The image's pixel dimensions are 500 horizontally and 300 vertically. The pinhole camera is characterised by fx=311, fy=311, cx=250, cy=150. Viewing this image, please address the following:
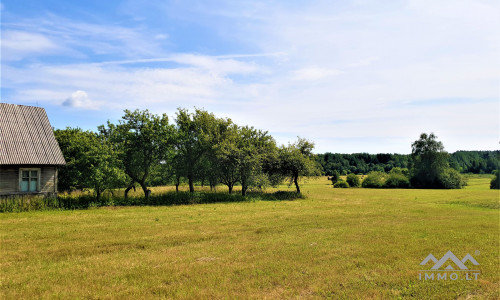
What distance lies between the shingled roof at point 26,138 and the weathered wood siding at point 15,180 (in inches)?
36.3

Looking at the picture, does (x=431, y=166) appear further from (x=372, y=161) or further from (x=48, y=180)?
(x=372, y=161)

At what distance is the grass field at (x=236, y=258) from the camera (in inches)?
374

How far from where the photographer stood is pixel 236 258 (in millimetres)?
12633

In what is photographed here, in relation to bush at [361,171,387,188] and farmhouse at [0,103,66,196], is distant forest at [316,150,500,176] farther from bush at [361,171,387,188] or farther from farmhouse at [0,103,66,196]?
farmhouse at [0,103,66,196]

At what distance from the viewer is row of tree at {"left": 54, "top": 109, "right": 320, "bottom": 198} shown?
30516 millimetres

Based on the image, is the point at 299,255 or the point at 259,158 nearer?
the point at 299,255

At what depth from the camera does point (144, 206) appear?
103 feet

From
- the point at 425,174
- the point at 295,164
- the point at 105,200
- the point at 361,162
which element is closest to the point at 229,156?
the point at 295,164

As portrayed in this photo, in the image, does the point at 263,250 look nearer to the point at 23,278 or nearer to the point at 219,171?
the point at 23,278

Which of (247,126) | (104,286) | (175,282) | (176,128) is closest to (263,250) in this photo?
(175,282)

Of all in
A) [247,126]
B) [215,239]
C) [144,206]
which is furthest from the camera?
[247,126]

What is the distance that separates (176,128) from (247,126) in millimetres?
11703

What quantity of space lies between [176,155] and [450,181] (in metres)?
67.8

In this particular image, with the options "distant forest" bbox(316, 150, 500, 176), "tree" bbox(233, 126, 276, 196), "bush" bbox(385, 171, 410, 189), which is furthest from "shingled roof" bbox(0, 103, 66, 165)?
"distant forest" bbox(316, 150, 500, 176)
